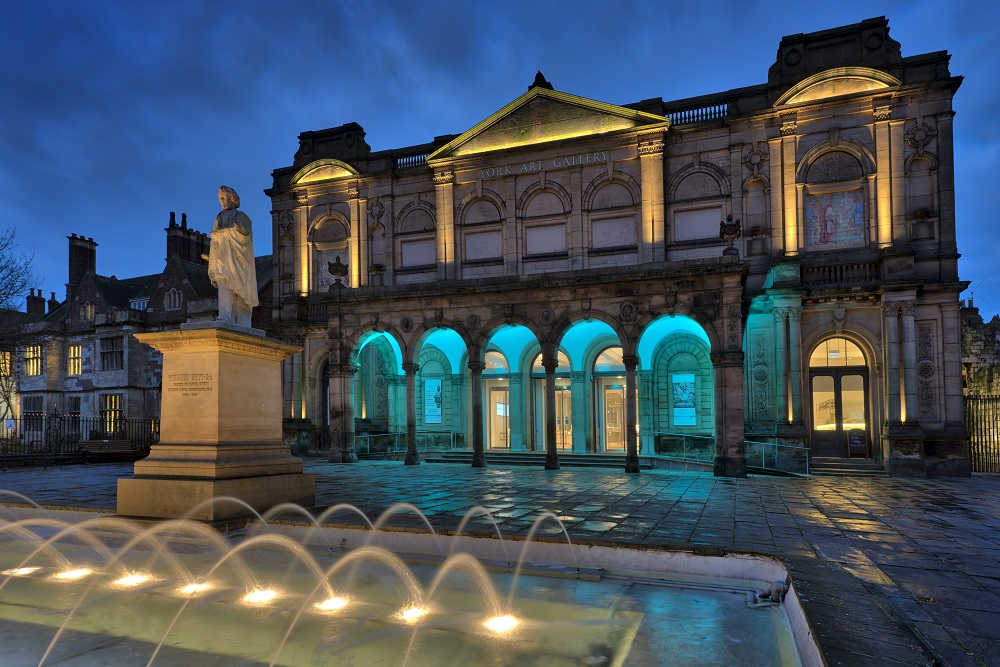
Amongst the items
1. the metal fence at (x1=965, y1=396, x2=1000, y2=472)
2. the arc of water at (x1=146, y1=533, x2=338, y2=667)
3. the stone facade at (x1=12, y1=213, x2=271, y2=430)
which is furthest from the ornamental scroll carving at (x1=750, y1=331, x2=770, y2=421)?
the stone facade at (x1=12, y1=213, x2=271, y2=430)

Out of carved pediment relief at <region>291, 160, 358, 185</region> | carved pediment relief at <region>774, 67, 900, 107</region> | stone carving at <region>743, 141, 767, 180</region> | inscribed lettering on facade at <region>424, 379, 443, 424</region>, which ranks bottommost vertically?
inscribed lettering on facade at <region>424, 379, 443, 424</region>

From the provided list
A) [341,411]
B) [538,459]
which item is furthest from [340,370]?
[538,459]

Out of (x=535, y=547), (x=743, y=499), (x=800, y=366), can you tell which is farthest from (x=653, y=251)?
(x=535, y=547)

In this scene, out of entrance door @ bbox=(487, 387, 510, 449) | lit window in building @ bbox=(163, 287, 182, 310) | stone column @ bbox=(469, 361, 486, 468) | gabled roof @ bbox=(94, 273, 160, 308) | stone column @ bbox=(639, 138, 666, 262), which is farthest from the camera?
gabled roof @ bbox=(94, 273, 160, 308)

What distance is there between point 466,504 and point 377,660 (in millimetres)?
7184

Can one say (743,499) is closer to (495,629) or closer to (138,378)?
(495,629)

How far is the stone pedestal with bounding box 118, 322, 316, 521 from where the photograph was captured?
8.48 meters

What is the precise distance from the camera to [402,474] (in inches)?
699

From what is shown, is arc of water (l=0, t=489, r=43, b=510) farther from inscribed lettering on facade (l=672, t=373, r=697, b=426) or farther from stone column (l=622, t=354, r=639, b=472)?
inscribed lettering on facade (l=672, t=373, r=697, b=426)

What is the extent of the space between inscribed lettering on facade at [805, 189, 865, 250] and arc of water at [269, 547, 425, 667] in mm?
19697

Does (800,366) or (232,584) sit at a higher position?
(800,366)

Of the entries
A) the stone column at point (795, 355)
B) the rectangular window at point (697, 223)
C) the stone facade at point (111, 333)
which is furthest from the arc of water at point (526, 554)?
the stone facade at point (111, 333)

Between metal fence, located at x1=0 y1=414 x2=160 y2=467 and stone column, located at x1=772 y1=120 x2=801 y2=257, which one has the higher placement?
stone column, located at x1=772 y1=120 x2=801 y2=257

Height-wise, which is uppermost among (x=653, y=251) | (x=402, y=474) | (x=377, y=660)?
(x=653, y=251)
